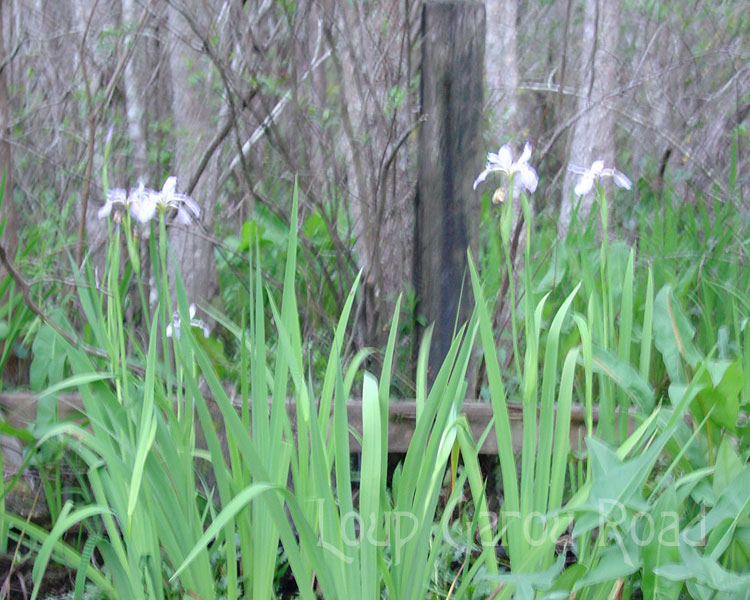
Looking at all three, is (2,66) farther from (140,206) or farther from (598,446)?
(598,446)

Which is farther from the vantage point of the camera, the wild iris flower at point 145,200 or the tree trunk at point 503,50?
the tree trunk at point 503,50

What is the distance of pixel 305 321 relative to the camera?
8.11 ft

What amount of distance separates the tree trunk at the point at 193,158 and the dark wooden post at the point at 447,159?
79 centimetres

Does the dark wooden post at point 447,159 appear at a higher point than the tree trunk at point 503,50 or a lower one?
→ lower

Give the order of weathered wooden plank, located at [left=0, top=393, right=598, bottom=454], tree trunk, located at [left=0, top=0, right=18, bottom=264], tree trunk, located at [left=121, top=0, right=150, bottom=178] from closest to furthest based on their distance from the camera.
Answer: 1. weathered wooden plank, located at [left=0, top=393, right=598, bottom=454]
2. tree trunk, located at [left=0, top=0, right=18, bottom=264]
3. tree trunk, located at [left=121, top=0, right=150, bottom=178]

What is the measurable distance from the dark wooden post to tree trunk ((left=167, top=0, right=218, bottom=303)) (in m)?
0.79

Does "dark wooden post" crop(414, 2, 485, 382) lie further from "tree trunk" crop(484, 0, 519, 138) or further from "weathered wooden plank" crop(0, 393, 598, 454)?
"tree trunk" crop(484, 0, 519, 138)

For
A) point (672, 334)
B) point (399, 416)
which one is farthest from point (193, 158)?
point (672, 334)

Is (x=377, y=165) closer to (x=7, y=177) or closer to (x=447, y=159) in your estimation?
(x=447, y=159)

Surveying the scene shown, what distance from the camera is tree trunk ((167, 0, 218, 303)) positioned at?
2686 mm

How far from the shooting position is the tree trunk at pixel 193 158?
8.81ft

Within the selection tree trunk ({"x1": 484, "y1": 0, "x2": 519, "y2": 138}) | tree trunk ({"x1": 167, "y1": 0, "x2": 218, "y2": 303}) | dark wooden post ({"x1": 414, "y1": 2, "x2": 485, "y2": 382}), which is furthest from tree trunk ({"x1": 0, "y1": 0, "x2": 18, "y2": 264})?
tree trunk ({"x1": 484, "y1": 0, "x2": 519, "y2": 138})

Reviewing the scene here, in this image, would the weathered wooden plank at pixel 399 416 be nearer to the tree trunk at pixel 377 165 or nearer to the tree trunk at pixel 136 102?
the tree trunk at pixel 377 165

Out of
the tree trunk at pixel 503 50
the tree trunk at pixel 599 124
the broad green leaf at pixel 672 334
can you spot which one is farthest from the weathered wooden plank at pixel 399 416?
the tree trunk at pixel 599 124
